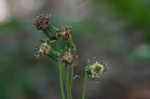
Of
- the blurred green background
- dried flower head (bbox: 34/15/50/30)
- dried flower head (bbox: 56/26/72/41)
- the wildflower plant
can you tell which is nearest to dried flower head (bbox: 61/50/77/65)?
the wildflower plant

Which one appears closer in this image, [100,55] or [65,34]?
[65,34]

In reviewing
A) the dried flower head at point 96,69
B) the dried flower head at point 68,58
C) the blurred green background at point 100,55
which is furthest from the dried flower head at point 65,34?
the blurred green background at point 100,55

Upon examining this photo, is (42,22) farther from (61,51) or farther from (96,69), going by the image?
(96,69)

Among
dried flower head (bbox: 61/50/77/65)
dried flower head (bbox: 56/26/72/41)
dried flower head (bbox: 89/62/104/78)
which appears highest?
dried flower head (bbox: 56/26/72/41)

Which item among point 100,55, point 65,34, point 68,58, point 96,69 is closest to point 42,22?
point 65,34

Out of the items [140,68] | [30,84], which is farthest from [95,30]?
[30,84]

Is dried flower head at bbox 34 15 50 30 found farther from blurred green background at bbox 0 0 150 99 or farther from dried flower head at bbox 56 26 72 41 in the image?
blurred green background at bbox 0 0 150 99

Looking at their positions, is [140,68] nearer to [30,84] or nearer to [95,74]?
[30,84]

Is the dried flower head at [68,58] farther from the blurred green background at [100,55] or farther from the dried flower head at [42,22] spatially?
the blurred green background at [100,55]
